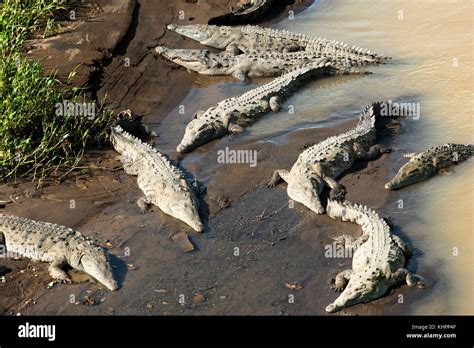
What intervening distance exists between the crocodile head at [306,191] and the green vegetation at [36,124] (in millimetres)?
2915

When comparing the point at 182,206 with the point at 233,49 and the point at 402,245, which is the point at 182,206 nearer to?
the point at 402,245

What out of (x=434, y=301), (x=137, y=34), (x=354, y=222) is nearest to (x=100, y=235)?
(x=354, y=222)

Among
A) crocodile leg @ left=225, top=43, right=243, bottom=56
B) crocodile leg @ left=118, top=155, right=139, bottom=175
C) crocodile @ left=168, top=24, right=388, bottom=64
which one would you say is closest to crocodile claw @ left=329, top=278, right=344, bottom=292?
crocodile leg @ left=118, top=155, right=139, bottom=175

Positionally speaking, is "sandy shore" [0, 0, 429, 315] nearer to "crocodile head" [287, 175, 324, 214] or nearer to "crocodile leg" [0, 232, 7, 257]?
"crocodile head" [287, 175, 324, 214]

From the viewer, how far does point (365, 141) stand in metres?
9.91

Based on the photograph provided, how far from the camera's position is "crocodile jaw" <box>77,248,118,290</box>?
7508mm

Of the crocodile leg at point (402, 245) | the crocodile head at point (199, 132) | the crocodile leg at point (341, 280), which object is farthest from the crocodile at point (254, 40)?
the crocodile leg at point (341, 280)

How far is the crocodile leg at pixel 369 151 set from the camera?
9680 mm

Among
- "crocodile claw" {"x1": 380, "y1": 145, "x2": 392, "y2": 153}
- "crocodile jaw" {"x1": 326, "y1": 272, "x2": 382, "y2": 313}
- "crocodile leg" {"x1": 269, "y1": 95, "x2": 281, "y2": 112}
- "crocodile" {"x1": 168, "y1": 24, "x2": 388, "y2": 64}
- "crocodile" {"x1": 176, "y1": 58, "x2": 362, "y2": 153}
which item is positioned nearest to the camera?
"crocodile jaw" {"x1": 326, "y1": 272, "x2": 382, "y2": 313}

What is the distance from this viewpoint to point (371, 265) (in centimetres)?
731

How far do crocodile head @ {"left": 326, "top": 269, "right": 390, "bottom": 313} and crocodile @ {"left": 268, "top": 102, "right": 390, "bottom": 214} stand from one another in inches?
60.5

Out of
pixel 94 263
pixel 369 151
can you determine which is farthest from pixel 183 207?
pixel 369 151

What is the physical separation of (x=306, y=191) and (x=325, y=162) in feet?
2.29

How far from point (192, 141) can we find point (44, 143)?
6.73 ft
